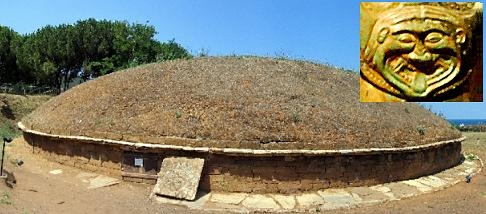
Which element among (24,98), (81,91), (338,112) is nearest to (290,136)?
(338,112)

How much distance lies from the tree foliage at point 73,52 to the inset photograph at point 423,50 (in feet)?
101

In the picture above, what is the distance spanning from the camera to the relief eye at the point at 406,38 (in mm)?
7879

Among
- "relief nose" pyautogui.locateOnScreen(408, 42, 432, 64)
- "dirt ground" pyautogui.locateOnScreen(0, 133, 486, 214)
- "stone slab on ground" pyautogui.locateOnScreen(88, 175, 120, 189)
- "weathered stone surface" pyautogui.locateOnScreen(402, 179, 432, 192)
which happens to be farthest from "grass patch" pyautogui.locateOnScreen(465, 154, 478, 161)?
"stone slab on ground" pyautogui.locateOnScreen(88, 175, 120, 189)

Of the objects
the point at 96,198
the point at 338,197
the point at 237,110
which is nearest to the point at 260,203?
the point at 338,197

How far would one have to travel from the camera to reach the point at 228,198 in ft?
36.6

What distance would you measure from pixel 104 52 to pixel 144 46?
3368mm

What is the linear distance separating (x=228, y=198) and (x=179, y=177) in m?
1.27

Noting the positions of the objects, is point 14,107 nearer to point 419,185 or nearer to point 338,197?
point 338,197

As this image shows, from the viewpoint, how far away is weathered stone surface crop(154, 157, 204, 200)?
1112 centimetres

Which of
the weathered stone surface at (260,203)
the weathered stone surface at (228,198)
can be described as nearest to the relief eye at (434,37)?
the weathered stone surface at (260,203)

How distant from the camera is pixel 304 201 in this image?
11.2m

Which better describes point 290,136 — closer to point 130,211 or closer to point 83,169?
point 130,211

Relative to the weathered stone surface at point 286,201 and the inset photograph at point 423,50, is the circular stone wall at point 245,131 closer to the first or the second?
the weathered stone surface at point 286,201

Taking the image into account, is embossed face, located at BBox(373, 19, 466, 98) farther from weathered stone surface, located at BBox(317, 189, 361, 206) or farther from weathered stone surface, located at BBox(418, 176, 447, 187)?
weathered stone surface, located at BBox(418, 176, 447, 187)
